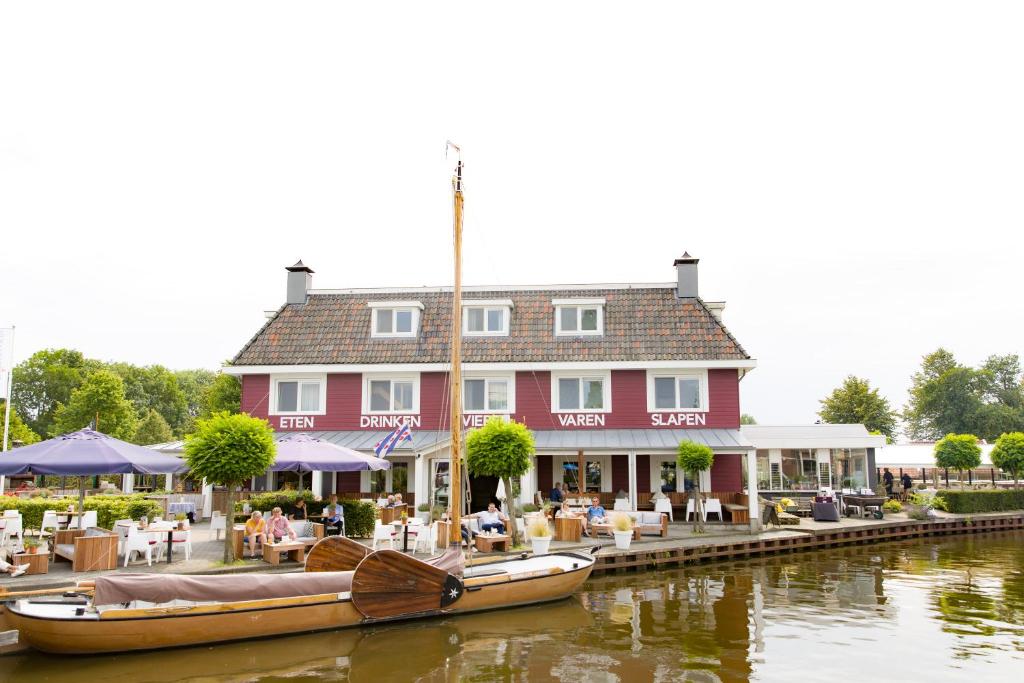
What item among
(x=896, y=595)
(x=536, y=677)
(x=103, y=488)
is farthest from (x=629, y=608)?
(x=103, y=488)

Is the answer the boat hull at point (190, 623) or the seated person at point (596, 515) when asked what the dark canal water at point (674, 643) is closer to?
the boat hull at point (190, 623)

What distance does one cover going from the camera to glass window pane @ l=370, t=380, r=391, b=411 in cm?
2609

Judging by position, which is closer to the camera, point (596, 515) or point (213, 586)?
point (213, 586)

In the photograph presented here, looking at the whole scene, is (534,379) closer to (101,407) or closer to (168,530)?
(168,530)

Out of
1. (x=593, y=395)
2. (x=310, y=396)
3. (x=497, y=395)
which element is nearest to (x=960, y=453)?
(x=593, y=395)

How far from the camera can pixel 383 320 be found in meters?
27.3

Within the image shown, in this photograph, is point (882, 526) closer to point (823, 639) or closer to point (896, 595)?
point (896, 595)

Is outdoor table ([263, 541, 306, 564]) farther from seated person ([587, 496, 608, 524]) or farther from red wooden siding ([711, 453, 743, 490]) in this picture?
red wooden siding ([711, 453, 743, 490])

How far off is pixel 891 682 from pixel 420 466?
15265 millimetres

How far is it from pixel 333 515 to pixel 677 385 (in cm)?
1331

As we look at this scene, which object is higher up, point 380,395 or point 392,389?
point 392,389

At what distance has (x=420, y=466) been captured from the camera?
2275 centimetres

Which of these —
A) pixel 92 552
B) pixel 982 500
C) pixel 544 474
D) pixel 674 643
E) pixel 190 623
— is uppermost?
pixel 544 474

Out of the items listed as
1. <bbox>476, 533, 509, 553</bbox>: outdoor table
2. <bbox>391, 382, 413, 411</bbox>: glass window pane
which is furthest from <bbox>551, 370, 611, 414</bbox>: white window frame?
<bbox>476, 533, 509, 553</bbox>: outdoor table
